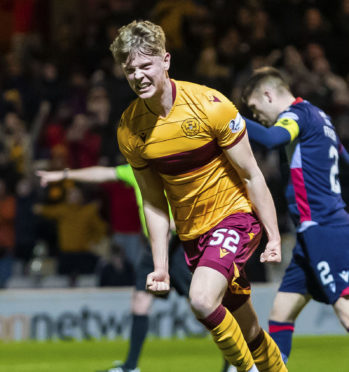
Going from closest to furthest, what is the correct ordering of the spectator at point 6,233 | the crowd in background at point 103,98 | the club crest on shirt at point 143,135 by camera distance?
the club crest on shirt at point 143,135
the spectator at point 6,233
the crowd in background at point 103,98

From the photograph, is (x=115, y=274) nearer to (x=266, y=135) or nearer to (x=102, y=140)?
Answer: (x=102, y=140)

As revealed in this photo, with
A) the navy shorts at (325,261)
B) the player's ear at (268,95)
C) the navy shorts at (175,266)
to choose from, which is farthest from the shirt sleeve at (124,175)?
the navy shorts at (325,261)

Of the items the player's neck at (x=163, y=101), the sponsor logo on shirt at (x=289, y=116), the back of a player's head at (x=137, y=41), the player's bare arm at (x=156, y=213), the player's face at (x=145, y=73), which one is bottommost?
the player's bare arm at (x=156, y=213)

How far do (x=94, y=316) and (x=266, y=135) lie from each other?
523 cm

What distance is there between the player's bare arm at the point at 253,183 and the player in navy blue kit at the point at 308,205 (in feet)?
2.25

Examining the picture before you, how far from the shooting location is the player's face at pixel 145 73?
421 cm

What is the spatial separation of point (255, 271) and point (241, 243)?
5639mm

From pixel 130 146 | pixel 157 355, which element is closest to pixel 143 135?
pixel 130 146

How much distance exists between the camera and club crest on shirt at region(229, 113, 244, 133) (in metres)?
4.37

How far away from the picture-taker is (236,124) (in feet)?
14.4

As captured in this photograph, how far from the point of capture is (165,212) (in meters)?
4.70

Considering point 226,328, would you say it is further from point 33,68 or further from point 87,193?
point 33,68

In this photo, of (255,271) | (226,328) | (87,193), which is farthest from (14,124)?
(226,328)

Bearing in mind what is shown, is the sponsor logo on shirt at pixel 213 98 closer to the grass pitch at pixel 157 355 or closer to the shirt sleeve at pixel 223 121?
the shirt sleeve at pixel 223 121
